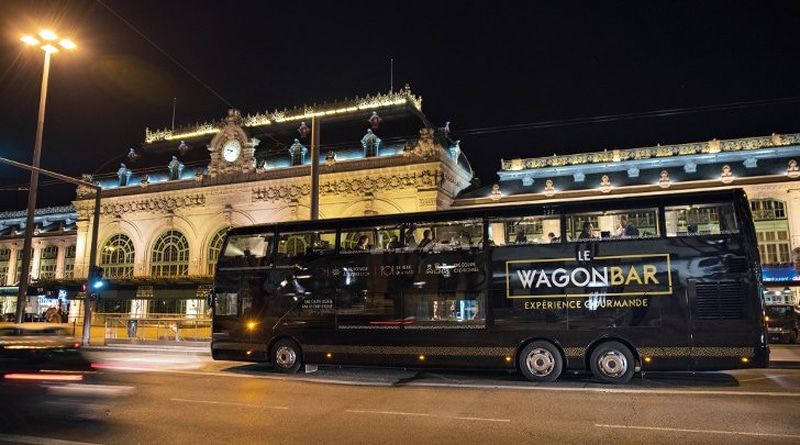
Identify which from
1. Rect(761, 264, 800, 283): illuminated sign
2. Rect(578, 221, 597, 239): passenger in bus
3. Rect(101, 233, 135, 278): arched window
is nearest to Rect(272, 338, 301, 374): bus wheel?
Rect(578, 221, 597, 239): passenger in bus

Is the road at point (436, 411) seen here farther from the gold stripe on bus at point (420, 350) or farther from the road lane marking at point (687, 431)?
the gold stripe on bus at point (420, 350)

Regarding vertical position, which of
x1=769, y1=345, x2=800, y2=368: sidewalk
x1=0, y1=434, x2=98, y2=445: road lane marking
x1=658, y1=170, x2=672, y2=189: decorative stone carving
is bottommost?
x1=0, y1=434, x2=98, y2=445: road lane marking

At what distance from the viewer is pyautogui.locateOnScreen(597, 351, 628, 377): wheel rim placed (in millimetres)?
12469

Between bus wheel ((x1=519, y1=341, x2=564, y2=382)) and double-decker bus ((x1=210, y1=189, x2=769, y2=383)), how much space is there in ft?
0.08

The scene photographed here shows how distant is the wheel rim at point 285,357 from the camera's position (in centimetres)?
1535

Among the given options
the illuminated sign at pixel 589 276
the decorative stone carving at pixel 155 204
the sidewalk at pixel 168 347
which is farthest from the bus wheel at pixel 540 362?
the decorative stone carving at pixel 155 204

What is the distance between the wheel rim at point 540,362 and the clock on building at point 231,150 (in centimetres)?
3721

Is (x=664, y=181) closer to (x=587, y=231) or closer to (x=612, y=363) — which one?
(x=587, y=231)

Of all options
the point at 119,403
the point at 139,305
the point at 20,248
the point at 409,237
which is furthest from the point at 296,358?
the point at 20,248

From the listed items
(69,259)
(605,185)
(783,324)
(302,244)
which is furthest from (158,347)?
(69,259)

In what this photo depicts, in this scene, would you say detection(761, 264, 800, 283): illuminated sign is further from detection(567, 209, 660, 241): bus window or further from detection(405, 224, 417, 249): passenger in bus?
detection(405, 224, 417, 249): passenger in bus

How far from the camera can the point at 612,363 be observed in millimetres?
12586

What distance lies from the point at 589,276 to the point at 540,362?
232cm

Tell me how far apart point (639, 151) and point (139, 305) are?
40.0 metres
